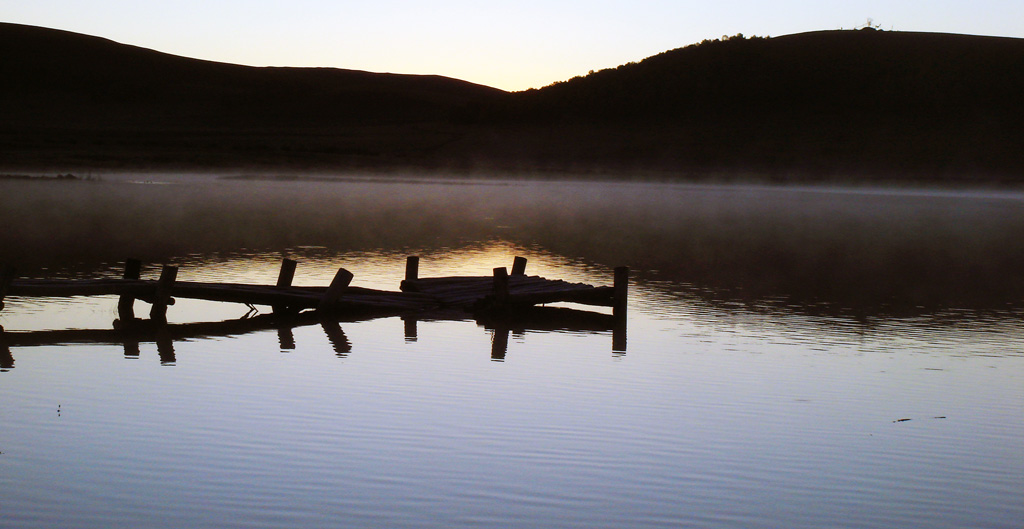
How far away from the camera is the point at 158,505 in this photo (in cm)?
753

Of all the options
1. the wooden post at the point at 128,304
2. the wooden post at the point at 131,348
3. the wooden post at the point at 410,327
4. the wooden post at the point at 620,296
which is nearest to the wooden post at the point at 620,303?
the wooden post at the point at 620,296

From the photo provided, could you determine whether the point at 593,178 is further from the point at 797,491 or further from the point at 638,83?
the point at 797,491

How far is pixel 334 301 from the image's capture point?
1605 cm

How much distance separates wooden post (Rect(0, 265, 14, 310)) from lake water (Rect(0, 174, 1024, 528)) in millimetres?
352

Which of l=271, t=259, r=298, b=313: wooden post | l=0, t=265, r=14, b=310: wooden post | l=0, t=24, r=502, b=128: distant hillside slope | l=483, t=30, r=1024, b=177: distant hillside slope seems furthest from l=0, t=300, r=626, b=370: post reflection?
l=0, t=24, r=502, b=128: distant hillside slope

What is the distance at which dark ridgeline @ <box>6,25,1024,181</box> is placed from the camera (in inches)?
3073

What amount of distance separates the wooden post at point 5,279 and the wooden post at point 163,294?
156 centimetres

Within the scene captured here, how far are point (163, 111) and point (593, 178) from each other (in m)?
55.3

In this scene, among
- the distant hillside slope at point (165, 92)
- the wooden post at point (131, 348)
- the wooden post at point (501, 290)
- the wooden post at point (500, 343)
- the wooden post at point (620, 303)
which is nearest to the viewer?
the wooden post at point (131, 348)

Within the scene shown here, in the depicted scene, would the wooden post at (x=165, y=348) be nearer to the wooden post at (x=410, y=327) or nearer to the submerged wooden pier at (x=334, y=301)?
the submerged wooden pier at (x=334, y=301)

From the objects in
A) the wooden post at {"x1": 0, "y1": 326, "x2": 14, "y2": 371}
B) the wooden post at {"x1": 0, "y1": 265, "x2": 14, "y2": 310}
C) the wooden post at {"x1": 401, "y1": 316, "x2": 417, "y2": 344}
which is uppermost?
the wooden post at {"x1": 0, "y1": 265, "x2": 14, "y2": 310}

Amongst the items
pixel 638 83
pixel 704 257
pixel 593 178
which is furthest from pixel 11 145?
pixel 704 257

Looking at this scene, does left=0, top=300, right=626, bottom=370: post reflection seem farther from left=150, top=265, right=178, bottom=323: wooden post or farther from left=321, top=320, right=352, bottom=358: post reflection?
left=150, top=265, right=178, bottom=323: wooden post

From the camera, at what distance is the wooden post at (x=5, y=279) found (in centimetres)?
1459
